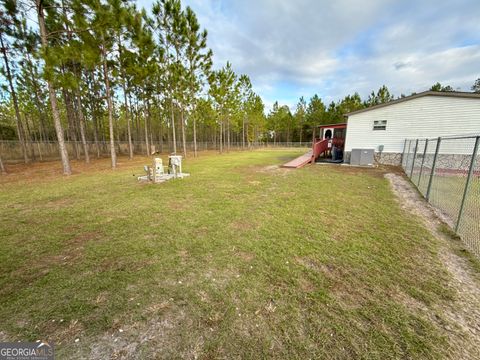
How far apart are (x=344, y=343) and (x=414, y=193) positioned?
22.0ft

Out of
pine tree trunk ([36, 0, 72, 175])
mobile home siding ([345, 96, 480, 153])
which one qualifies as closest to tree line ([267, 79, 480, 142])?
mobile home siding ([345, 96, 480, 153])

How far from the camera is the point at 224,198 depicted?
19.5 feet

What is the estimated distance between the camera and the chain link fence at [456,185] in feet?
11.7

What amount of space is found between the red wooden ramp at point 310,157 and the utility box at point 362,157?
2.44 m

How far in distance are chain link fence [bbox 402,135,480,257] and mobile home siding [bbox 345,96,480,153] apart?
66 cm

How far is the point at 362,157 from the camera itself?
12617mm

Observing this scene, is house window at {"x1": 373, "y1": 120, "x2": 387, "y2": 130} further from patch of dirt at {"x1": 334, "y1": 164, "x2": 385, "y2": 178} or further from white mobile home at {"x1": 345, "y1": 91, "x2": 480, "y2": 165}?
patch of dirt at {"x1": 334, "y1": 164, "x2": 385, "y2": 178}

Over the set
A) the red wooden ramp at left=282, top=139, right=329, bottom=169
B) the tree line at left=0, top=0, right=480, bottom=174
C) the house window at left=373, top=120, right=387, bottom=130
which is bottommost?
the red wooden ramp at left=282, top=139, right=329, bottom=169

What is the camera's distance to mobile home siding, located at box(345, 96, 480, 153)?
1032 cm

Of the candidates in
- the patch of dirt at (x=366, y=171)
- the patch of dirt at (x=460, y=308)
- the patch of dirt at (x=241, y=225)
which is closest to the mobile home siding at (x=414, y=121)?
the patch of dirt at (x=366, y=171)

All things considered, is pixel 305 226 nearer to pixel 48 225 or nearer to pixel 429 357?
pixel 429 357

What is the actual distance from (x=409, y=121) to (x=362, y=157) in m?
3.09

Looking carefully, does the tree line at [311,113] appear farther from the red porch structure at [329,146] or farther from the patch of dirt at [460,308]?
the patch of dirt at [460,308]

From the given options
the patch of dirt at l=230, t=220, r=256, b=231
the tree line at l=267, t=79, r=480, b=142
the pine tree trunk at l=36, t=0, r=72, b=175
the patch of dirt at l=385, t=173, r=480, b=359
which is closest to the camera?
the patch of dirt at l=385, t=173, r=480, b=359
